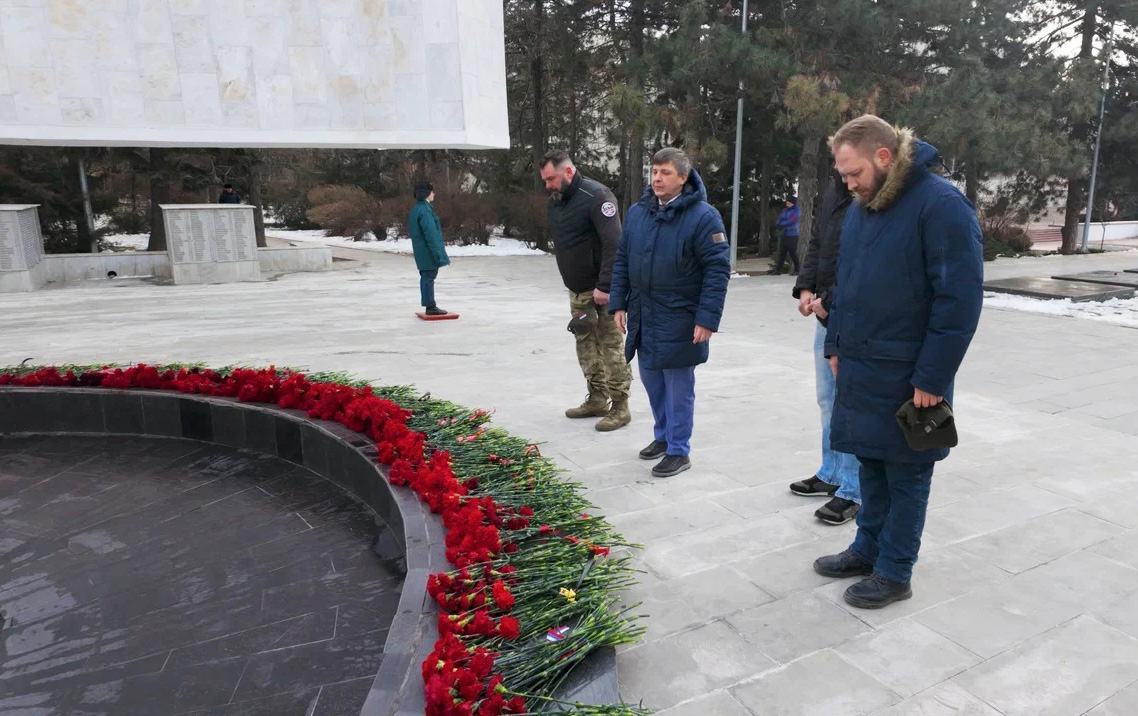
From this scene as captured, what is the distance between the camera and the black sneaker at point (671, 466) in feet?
13.5

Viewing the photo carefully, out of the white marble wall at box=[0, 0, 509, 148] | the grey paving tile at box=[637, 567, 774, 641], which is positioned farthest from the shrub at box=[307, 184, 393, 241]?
the grey paving tile at box=[637, 567, 774, 641]

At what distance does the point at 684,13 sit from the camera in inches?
530

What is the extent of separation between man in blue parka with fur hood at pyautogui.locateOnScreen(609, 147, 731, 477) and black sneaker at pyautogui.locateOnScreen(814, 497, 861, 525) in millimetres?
843

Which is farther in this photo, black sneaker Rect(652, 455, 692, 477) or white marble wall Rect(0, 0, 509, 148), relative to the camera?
white marble wall Rect(0, 0, 509, 148)

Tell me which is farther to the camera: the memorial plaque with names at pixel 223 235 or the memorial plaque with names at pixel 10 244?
the memorial plaque with names at pixel 223 235

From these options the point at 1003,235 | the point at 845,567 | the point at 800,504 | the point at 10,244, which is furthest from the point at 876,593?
the point at 1003,235

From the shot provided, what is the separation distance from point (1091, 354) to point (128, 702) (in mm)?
8152

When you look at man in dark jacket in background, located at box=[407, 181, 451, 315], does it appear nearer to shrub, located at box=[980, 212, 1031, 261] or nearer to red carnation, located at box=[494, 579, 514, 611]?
red carnation, located at box=[494, 579, 514, 611]

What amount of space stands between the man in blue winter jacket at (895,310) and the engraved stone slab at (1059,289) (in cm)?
974

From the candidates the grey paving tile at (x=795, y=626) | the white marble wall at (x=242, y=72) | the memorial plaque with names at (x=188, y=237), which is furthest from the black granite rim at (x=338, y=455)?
the memorial plaque with names at (x=188, y=237)

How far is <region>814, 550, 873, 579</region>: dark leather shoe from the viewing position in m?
3.03

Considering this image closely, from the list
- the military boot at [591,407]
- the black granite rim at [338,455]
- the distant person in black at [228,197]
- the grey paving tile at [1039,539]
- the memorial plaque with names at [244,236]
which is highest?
the distant person in black at [228,197]

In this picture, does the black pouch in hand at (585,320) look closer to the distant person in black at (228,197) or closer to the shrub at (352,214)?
the distant person in black at (228,197)

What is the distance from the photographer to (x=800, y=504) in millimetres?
3762
